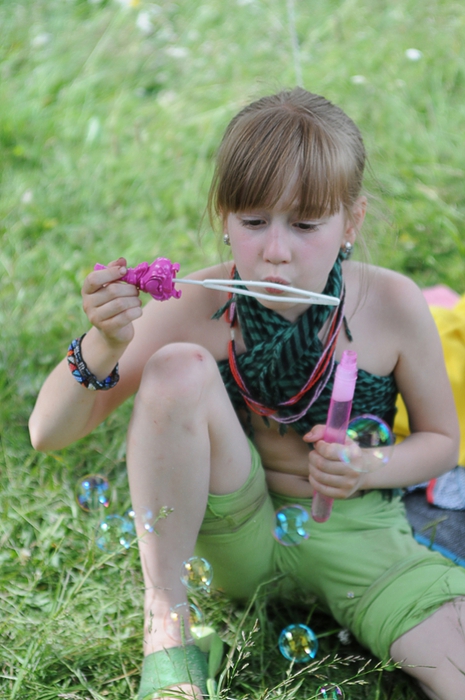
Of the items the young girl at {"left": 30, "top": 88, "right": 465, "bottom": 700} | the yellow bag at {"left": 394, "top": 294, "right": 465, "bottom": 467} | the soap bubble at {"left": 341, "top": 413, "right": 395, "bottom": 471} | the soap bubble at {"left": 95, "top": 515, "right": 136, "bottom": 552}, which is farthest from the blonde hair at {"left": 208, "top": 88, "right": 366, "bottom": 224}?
the yellow bag at {"left": 394, "top": 294, "right": 465, "bottom": 467}

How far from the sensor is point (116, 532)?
150 cm

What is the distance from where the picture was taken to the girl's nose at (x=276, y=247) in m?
1.24

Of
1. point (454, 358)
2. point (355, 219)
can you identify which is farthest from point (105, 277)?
point (454, 358)

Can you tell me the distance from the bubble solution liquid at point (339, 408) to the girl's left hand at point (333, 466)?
0.05 ft

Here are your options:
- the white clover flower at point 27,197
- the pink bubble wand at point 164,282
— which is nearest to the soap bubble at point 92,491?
the pink bubble wand at point 164,282

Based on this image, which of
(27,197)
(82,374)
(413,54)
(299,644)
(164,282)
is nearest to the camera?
(164,282)

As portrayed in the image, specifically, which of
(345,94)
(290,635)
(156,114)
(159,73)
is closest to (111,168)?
(156,114)

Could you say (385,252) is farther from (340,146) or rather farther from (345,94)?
(340,146)

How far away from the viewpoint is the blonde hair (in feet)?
4.13

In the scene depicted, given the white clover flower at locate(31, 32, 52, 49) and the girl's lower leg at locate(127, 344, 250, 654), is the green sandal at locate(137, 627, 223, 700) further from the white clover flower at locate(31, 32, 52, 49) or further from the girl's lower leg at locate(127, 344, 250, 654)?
the white clover flower at locate(31, 32, 52, 49)

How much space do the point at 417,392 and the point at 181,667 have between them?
66 cm

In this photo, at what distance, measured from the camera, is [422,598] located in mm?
1376

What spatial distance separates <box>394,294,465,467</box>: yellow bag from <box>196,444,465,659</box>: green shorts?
1.29ft

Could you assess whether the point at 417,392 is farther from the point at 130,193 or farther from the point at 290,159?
the point at 130,193
